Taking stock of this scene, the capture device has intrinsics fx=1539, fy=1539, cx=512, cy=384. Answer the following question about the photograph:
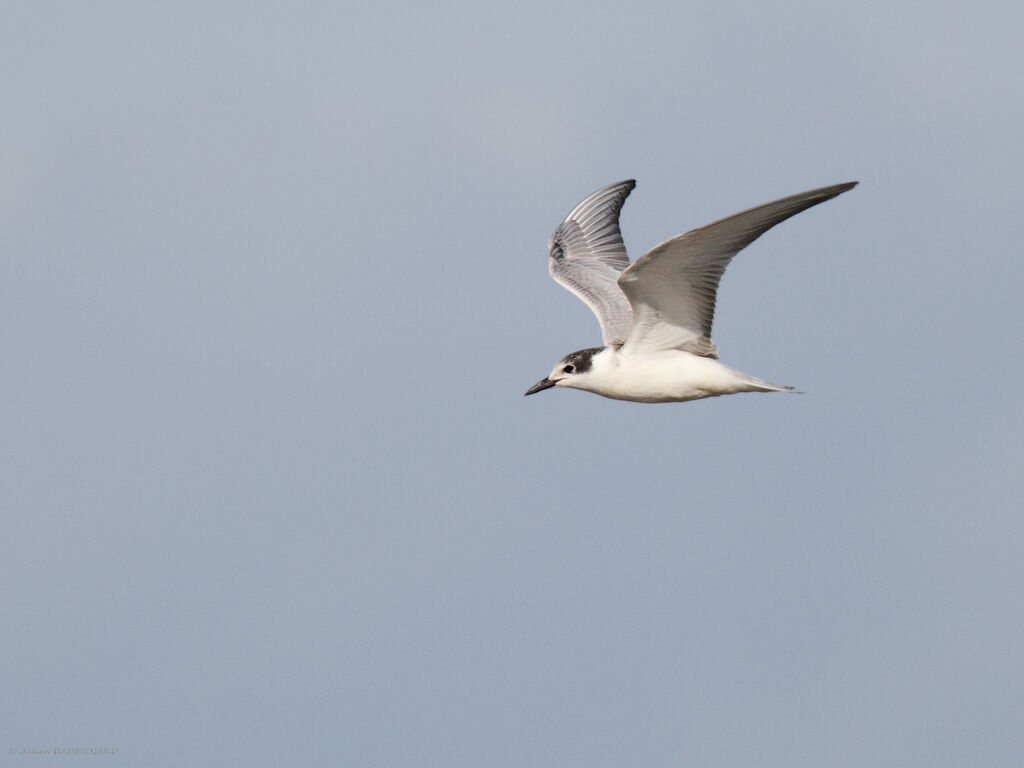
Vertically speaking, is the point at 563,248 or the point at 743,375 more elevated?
the point at 563,248

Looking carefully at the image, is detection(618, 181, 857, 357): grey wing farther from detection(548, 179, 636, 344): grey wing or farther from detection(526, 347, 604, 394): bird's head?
detection(548, 179, 636, 344): grey wing

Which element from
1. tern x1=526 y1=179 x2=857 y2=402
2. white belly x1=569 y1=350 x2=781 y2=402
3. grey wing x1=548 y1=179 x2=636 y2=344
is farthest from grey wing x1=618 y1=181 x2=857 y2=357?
grey wing x1=548 y1=179 x2=636 y2=344

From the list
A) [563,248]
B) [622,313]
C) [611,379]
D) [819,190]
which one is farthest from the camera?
[563,248]

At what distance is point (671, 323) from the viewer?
62.1 ft

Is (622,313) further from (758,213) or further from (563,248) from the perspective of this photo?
(758,213)

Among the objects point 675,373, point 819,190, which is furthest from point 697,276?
point 819,190

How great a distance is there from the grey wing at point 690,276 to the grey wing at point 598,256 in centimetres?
197

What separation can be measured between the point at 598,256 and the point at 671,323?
5.39 metres

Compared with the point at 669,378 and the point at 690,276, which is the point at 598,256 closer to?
the point at 669,378

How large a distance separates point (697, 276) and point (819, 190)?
3.12 metres

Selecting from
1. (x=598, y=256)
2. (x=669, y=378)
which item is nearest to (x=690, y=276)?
(x=669, y=378)

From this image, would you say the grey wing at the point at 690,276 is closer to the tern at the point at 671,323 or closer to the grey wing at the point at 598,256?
the tern at the point at 671,323

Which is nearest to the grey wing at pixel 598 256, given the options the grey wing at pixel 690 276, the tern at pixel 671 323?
the tern at pixel 671 323

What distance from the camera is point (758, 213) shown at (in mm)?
15984
